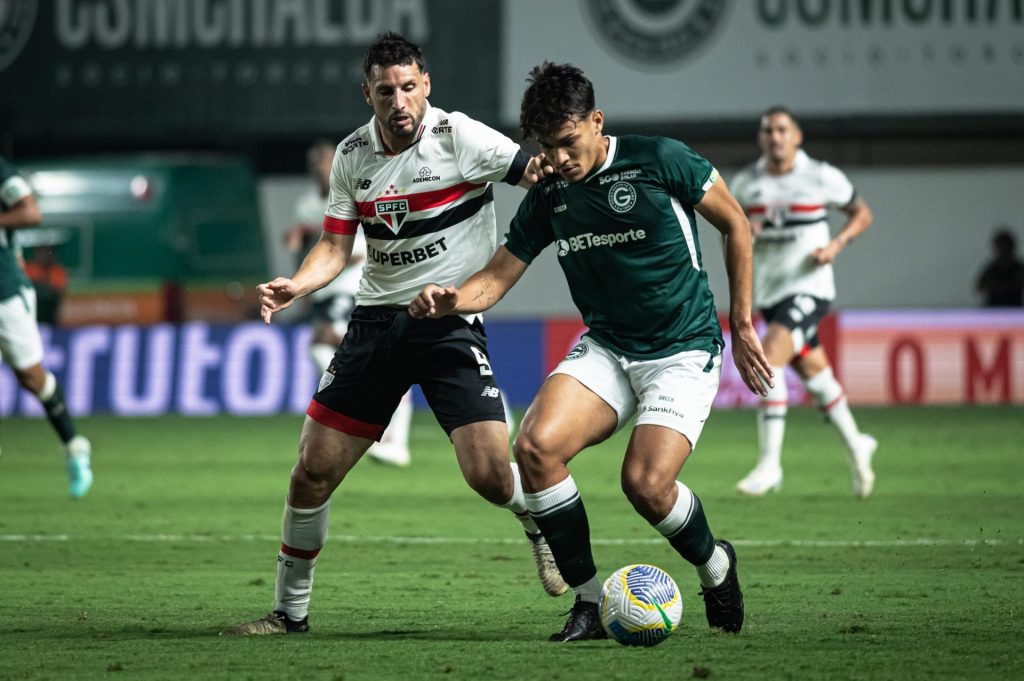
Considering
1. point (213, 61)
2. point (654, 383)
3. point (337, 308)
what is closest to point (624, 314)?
point (654, 383)

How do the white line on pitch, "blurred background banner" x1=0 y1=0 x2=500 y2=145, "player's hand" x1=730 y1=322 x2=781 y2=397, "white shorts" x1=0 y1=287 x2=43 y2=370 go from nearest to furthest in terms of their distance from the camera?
"player's hand" x1=730 y1=322 x2=781 y2=397 → the white line on pitch → "white shorts" x1=0 y1=287 x2=43 y2=370 → "blurred background banner" x1=0 y1=0 x2=500 y2=145

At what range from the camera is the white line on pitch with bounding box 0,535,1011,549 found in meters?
9.05

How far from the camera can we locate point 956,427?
53.1 ft

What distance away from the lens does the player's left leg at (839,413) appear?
11156 millimetres

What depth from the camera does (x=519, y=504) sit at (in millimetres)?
7121

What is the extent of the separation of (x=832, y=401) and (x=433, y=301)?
18.4 ft

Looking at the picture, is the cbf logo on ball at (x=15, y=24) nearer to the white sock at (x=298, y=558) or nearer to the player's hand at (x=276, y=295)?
the player's hand at (x=276, y=295)

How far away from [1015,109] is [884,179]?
3.03m

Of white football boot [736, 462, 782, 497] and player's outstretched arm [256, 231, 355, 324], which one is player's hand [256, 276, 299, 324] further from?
white football boot [736, 462, 782, 497]

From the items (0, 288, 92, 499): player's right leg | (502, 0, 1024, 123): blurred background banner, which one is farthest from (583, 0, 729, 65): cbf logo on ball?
(0, 288, 92, 499): player's right leg

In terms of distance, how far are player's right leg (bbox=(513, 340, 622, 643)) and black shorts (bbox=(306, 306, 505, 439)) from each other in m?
0.41

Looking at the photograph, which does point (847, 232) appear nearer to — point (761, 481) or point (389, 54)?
point (761, 481)

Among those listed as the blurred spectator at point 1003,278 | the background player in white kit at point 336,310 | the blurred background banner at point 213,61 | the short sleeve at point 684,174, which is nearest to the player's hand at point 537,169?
the short sleeve at point 684,174

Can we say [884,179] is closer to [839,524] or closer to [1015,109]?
[1015,109]
